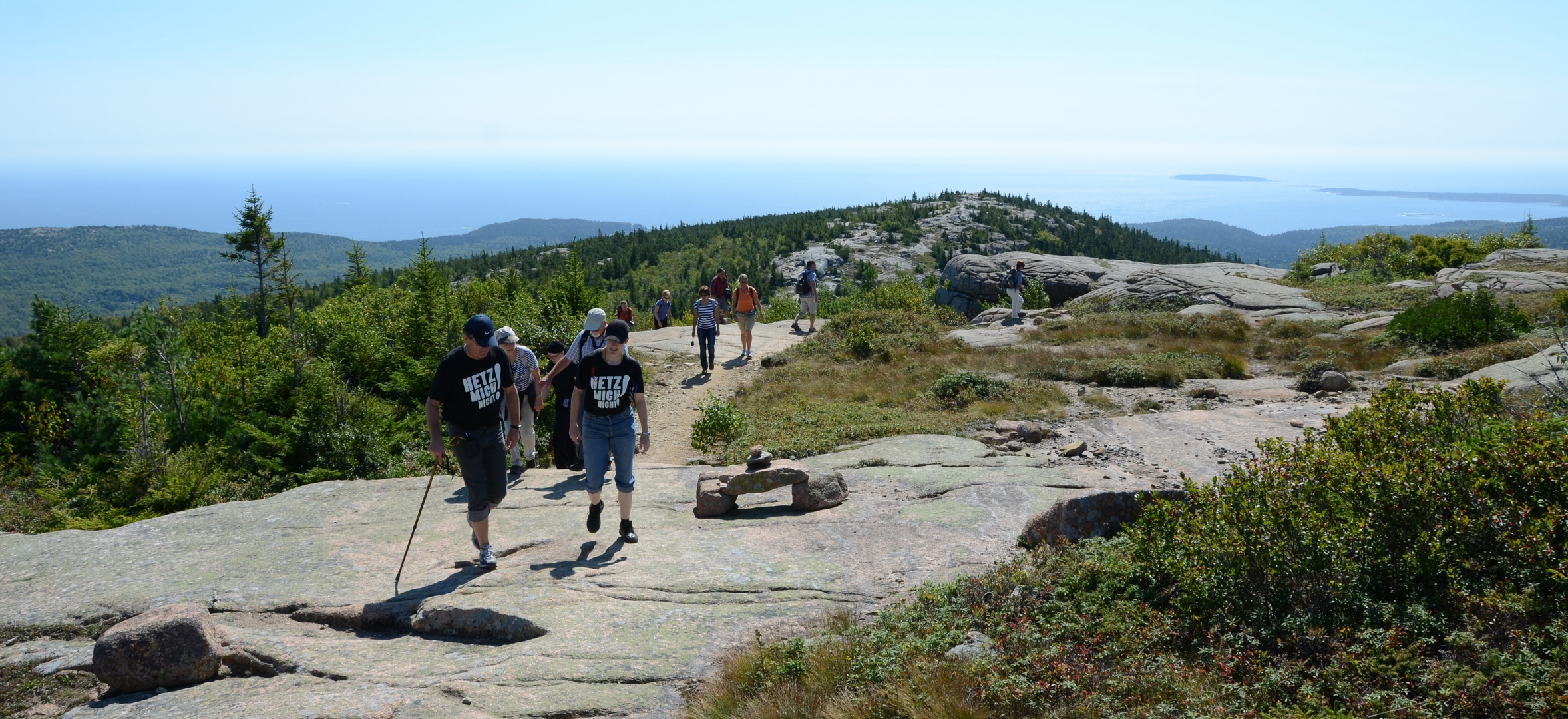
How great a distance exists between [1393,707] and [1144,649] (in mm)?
1359

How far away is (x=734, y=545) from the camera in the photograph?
755 cm

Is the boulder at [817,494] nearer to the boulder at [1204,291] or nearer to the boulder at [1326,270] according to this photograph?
the boulder at [1204,291]

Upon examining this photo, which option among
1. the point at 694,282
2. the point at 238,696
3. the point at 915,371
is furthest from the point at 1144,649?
the point at 694,282

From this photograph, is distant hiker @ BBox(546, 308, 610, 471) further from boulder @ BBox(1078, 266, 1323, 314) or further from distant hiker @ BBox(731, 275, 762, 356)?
boulder @ BBox(1078, 266, 1323, 314)

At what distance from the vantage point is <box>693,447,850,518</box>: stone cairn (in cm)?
867

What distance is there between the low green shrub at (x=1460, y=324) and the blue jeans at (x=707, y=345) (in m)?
15.6

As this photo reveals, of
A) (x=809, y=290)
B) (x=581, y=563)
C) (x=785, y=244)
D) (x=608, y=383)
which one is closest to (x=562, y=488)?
(x=581, y=563)

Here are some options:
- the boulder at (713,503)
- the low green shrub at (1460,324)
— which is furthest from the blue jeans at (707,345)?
the low green shrub at (1460,324)

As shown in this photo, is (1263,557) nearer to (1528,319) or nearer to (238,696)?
(238,696)

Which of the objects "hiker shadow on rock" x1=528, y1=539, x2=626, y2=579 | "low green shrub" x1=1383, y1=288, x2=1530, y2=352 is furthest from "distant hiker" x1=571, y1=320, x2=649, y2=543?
"low green shrub" x1=1383, y1=288, x2=1530, y2=352

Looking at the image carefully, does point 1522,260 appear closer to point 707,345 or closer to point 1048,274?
point 1048,274

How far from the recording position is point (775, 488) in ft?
29.0

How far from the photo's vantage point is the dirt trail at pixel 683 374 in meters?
14.2

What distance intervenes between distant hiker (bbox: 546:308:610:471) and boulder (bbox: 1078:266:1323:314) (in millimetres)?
23503
